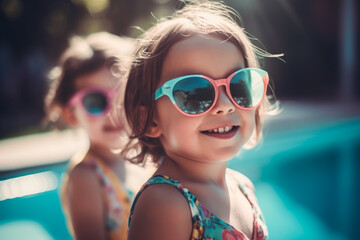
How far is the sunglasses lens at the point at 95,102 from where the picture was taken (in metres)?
2.49

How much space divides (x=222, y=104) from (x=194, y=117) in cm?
12

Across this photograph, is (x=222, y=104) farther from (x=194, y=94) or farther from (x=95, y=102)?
(x=95, y=102)

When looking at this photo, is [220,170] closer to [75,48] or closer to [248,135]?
[248,135]

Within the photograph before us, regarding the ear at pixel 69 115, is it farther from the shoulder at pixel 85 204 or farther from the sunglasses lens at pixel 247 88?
the sunglasses lens at pixel 247 88

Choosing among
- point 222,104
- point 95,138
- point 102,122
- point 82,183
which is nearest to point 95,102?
point 102,122

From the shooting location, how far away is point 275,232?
187 inches

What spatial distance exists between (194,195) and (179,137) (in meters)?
0.24

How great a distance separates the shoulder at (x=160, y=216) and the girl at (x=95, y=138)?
0.86 m

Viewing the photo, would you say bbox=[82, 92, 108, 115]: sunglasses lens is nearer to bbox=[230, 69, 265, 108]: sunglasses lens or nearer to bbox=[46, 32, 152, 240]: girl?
bbox=[46, 32, 152, 240]: girl

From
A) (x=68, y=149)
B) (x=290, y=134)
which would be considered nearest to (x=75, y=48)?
(x=68, y=149)

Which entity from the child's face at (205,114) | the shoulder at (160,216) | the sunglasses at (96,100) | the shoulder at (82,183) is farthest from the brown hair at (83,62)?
the shoulder at (160,216)

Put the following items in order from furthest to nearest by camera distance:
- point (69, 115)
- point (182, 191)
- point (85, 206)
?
1. point (69, 115)
2. point (85, 206)
3. point (182, 191)

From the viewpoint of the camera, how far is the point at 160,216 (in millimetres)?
1323

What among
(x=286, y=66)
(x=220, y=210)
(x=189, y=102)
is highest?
(x=189, y=102)
